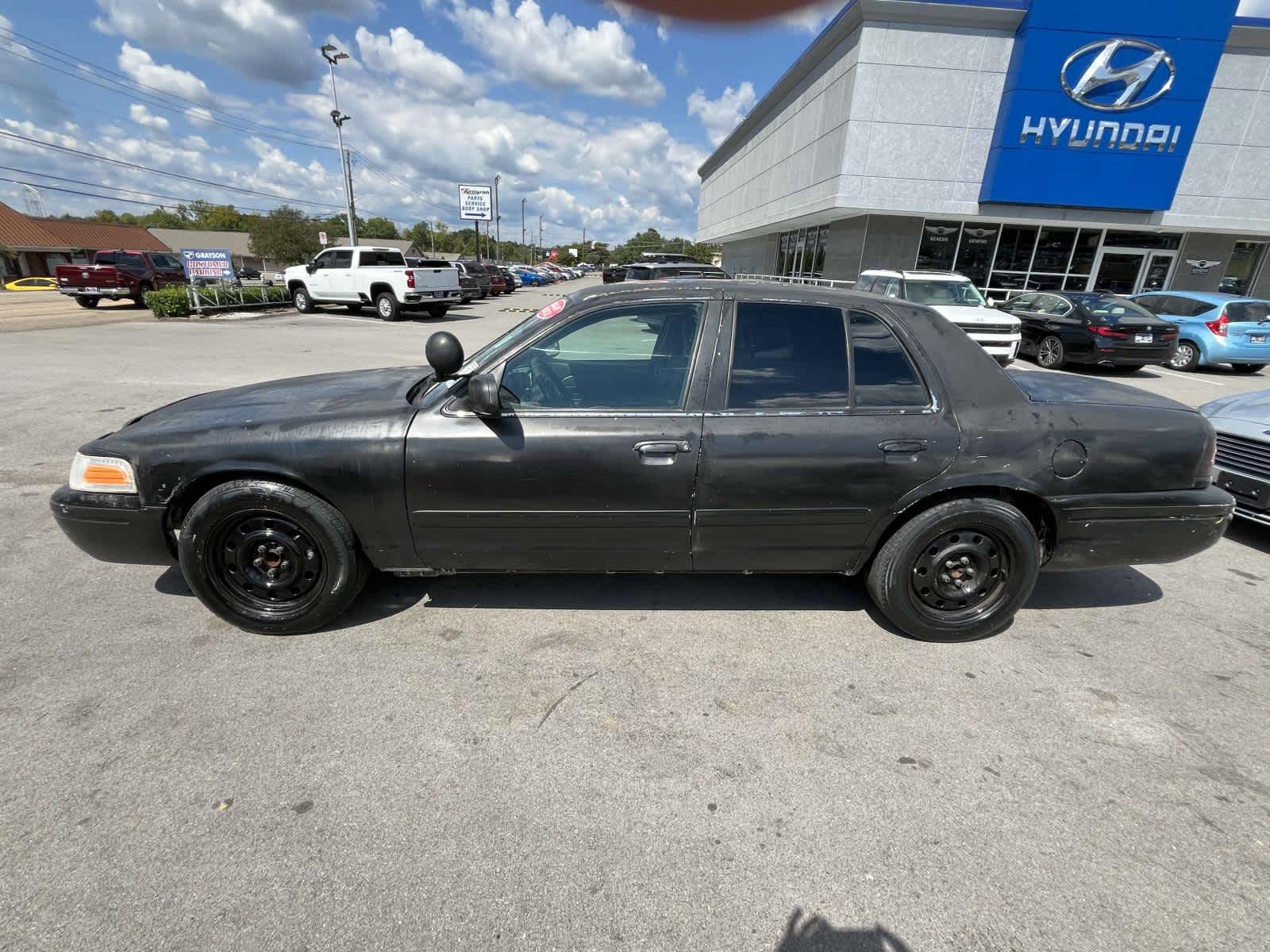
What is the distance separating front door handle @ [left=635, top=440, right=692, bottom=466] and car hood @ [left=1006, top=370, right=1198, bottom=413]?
5.89 feet

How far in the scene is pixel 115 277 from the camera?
19875 mm

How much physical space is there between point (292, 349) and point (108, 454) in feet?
34.8

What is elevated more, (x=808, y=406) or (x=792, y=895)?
(x=808, y=406)

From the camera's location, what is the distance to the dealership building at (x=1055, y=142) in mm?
17047

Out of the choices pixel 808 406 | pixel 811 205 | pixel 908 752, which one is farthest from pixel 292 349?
pixel 811 205

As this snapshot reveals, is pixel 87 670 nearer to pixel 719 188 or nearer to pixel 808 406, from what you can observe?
pixel 808 406

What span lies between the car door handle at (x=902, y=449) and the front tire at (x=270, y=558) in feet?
8.31

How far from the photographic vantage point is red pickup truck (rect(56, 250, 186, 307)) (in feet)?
64.1

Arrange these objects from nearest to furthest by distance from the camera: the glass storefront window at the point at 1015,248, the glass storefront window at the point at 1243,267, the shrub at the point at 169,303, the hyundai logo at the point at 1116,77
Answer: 1. the hyundai logo at the point at 1116,77
2. the shrub at the point at 169,303
3. the glass storefront window at the point at 1015,248
4. the glass storefront window at the point at 1243,267

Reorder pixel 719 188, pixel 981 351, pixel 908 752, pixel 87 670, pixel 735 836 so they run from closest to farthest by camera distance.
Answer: pixel 735 836
pixel 908 752
pixel 87 670
pixel 981 351
pixel 719 188

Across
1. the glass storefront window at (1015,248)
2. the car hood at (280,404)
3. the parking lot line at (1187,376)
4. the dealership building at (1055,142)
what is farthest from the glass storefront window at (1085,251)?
the car hood at (280,404)

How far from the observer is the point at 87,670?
268 cm

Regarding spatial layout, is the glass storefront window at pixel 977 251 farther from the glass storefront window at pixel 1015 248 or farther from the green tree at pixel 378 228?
the green tree at pixel 378 228

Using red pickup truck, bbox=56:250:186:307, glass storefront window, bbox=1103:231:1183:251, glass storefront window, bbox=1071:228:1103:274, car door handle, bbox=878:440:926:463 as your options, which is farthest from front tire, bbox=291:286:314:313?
glass storefront window, bbox=1103:231:1183:251
